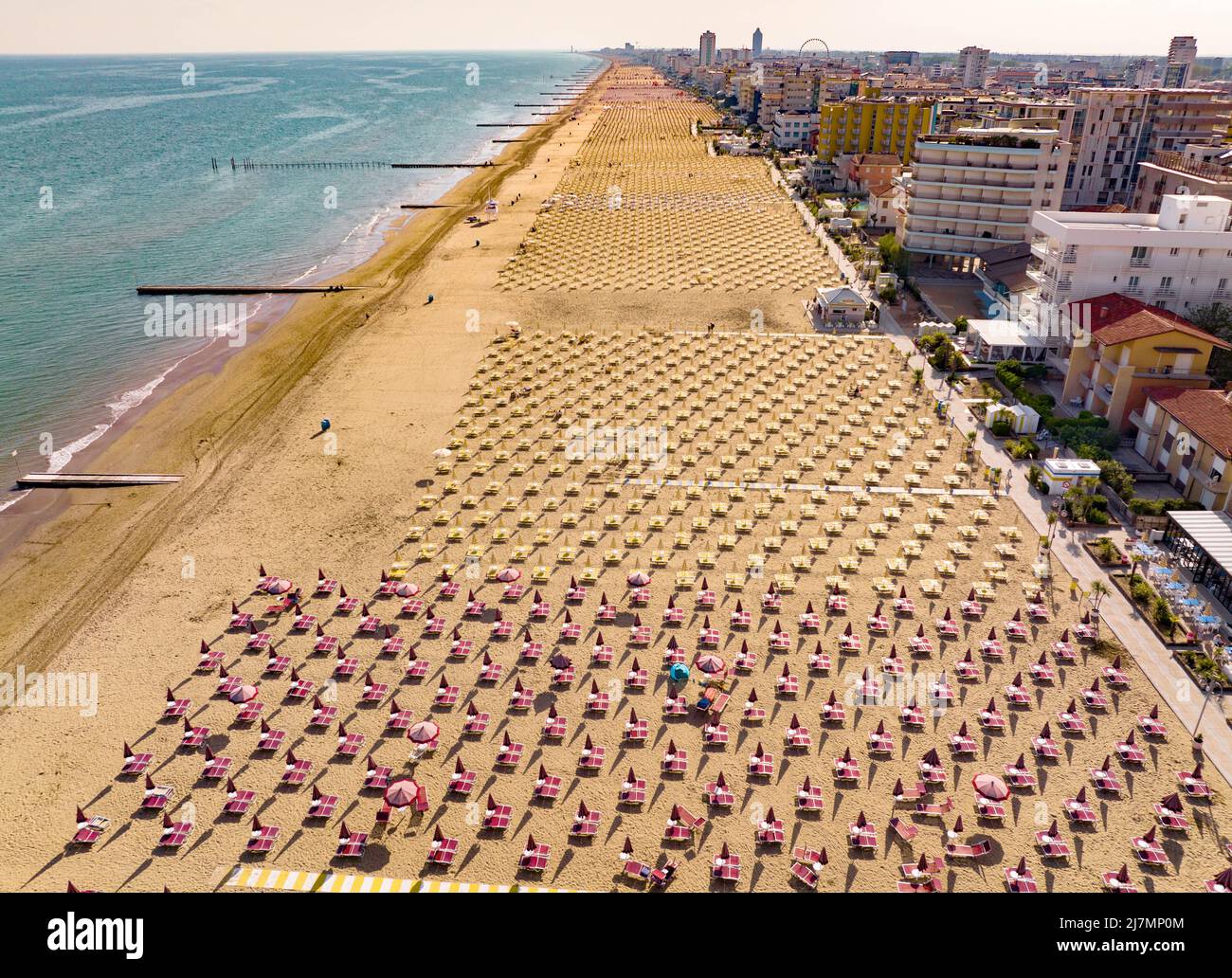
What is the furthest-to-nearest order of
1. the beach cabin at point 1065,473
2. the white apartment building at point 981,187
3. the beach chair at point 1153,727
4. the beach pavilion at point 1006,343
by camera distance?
the white apartment building at point 981,187, the beach pavilion at point 1006,343, the beach cabin at point 1065,473, the beach chair at point 1153,727

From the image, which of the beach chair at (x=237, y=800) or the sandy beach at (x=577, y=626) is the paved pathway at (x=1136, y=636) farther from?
the beach chair at (x=237, y=800)

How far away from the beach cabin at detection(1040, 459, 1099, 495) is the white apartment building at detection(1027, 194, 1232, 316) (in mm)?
18836

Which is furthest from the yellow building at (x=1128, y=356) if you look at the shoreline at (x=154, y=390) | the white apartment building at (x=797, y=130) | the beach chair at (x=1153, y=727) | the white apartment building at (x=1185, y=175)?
the white apartment building at (x=797, y=130)

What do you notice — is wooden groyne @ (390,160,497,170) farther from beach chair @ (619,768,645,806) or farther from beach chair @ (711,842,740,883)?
beach chair @ (711,842,740,883)

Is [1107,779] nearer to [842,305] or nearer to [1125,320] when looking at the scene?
[1125,320]

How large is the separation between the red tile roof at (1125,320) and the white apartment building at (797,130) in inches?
4979

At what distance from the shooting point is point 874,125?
5162 inches

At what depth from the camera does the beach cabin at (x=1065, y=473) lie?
4181 centimetres

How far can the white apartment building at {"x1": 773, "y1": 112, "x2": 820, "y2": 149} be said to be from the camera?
166 m

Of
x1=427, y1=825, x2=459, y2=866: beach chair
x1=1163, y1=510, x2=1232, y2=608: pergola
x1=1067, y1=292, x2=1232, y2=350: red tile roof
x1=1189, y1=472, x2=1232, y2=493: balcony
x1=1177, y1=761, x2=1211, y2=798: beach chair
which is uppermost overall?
x1=1067, y1=292, x2=1232, y2=350: red tile roof

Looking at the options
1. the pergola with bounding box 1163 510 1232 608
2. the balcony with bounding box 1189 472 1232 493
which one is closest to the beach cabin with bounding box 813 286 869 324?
the balcony with bounding box 1189 472 1232 493

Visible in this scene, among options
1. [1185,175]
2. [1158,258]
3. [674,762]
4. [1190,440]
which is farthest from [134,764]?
[1185,175]

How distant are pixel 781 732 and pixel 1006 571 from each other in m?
15.6

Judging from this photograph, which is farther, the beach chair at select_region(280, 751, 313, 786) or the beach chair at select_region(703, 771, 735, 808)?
the beach chair at select_region(280, 751, 313, 786)
